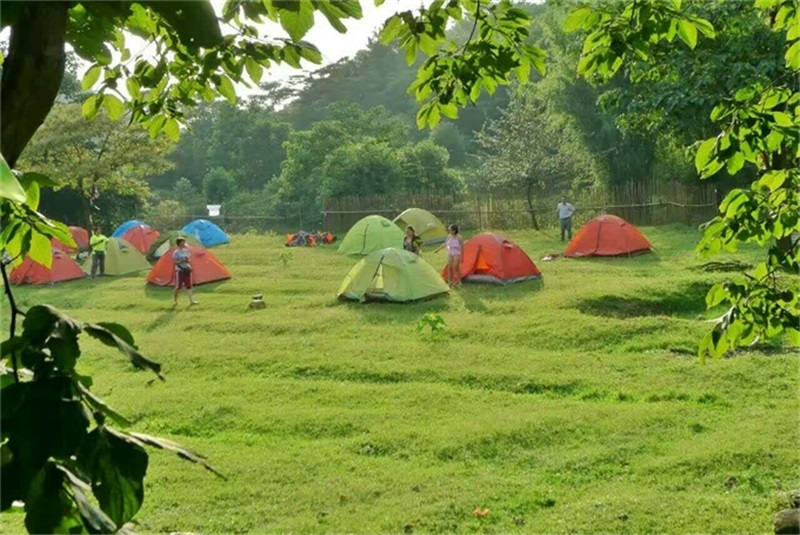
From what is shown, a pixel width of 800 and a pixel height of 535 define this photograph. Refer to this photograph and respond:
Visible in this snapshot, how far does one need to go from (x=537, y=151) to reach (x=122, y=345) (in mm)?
28685

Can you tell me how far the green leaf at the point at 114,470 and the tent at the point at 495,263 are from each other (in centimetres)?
1172

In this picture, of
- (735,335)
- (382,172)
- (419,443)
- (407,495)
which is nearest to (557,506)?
(407,495)

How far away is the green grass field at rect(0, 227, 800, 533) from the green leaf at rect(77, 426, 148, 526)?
3.71 metres

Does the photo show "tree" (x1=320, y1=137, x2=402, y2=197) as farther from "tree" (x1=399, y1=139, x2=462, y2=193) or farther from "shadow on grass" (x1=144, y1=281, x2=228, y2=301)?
"shadow on grass" (x1=144, y1=281, x2=228, y2=301)

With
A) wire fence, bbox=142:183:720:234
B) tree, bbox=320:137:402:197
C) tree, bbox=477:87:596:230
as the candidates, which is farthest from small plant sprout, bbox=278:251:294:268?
tree, bbox=477:87:596:230

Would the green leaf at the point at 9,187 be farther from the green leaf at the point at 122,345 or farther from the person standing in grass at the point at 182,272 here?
the person standing in grass at the point at 182,272

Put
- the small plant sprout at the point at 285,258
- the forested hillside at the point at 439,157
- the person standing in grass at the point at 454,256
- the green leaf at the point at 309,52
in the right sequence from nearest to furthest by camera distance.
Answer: the green leaf at the point at 309,52, the person standing in grass at the point at 454,256, the small plant sprout at the point at 285,258, the forested hillside at the point at 439,157

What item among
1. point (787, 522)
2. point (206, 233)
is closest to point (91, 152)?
point (206, 233)

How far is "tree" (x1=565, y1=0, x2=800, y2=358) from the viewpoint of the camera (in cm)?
223

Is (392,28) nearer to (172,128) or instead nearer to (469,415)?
(172,128)

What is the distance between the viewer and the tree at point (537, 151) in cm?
2594

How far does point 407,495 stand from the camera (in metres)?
4.88

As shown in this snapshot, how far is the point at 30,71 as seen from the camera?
91cm

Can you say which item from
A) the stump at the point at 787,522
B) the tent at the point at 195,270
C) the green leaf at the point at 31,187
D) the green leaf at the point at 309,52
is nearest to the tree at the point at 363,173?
the tent at the point at 195,270
